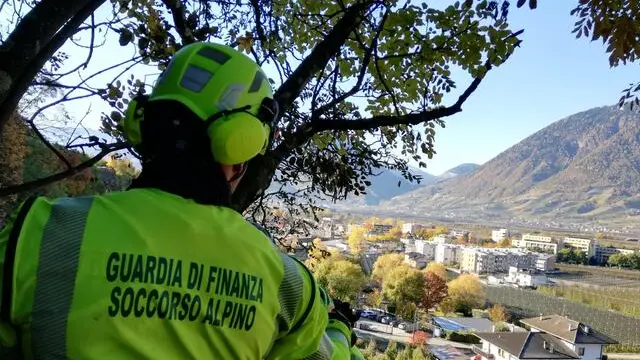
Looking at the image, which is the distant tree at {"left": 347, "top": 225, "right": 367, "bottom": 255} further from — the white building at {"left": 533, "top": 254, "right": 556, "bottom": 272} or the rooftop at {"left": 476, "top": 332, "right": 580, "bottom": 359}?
the rooftop at {"left": 476, "top": 332, "right": 580, "bottom": 359}

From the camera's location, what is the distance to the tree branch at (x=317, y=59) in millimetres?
2928

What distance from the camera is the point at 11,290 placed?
99cm

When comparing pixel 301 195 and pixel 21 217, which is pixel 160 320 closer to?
pixel 21 217

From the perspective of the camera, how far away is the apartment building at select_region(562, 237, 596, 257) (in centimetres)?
10091

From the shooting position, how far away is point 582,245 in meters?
109

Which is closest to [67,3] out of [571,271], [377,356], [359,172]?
[359,172]

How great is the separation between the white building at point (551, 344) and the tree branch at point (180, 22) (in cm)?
3075

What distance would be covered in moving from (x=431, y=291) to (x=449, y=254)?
46903 millimetres

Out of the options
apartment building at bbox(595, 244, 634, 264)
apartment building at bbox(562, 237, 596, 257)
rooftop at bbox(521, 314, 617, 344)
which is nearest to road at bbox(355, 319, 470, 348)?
rooftop at bbox(521, 314, 617, 344)

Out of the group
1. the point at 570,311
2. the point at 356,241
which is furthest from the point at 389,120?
the point at 356,241

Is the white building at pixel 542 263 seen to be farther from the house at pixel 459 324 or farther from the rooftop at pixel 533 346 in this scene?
the rooftop at pixel 533 346

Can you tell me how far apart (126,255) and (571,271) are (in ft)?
324

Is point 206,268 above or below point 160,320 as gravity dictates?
above

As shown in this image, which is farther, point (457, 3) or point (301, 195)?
point (301, 195)
